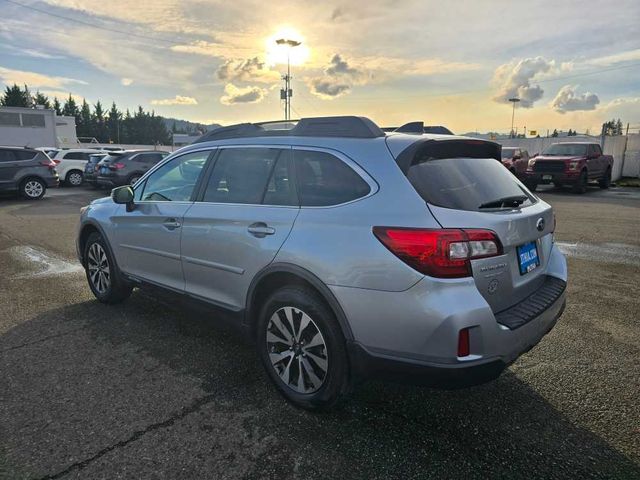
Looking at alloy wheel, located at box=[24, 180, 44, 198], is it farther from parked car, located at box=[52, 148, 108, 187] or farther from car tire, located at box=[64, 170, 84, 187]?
car tire, located at box=[64, 170, 84, 187]

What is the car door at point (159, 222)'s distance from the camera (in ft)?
12.3

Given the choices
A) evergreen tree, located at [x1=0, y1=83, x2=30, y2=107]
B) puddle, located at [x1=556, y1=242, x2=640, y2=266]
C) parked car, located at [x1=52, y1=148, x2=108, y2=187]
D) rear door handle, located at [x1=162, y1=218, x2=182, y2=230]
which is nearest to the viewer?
rear door handle, located at [x1=162, y1=218, x2=182, y2=230]

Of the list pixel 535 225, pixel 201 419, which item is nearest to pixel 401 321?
pixel 535 225

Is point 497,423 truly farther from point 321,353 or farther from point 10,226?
point 10,226

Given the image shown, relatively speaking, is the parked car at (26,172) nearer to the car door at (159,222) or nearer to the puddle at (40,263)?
the puddle at (40,263)

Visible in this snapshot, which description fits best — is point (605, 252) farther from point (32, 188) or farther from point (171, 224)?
point (32, 188)

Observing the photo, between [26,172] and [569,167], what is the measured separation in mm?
19016

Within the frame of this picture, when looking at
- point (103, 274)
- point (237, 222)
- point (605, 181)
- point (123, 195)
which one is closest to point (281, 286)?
point (237, 222)

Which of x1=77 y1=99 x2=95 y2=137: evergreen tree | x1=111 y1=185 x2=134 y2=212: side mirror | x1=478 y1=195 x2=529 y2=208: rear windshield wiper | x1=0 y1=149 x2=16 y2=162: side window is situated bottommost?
x1=111 y1=185 x2=134 y2=212: side mirror

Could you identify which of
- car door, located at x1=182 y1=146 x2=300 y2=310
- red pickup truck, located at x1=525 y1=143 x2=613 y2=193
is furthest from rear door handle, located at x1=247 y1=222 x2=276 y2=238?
red pickup truck, located at x1=525 y1=143 x2=613 y2=193

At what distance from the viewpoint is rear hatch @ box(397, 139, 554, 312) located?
238cm

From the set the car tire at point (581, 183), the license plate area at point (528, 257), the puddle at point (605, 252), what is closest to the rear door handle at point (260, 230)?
the license plate area at point (528, 257)

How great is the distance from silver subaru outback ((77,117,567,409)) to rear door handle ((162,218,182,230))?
29 mm

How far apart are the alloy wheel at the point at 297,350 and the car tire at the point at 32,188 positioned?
50.6ft
